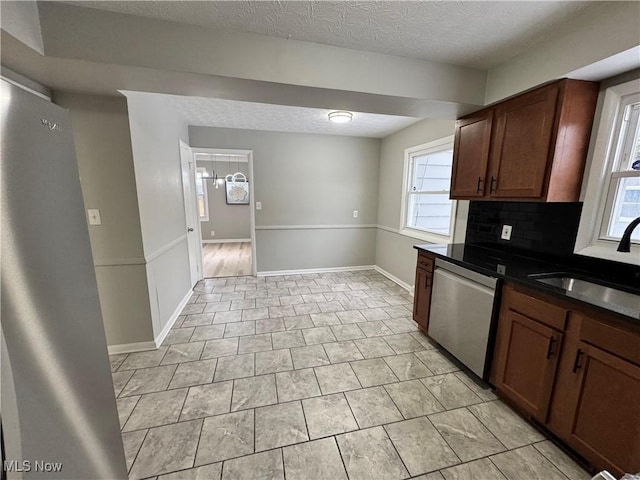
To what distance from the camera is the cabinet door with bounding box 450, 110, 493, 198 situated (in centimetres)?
220

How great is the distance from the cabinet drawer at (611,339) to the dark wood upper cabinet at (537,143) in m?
0.88

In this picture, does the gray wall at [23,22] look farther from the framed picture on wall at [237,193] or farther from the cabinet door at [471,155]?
the framed picture on wall at [237,193]

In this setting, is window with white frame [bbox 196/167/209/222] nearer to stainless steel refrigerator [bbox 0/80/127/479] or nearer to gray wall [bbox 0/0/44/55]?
gray wall [bbox 0/0/44/55]

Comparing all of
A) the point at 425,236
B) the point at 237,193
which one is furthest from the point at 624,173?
the point at 237,193

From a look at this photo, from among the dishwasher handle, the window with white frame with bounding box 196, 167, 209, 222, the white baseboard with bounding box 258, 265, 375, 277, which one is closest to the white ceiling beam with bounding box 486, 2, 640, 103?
the dishwasher handle

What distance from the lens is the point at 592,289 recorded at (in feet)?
5.77

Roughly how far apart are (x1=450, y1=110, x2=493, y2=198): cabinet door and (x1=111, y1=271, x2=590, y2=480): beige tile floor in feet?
5.11

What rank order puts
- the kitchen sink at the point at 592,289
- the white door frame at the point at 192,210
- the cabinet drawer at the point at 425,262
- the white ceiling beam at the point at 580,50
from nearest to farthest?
the white ceiling beam at the point at 580,50, the kitchen sink at the point at 592,289, the cabinet drawer at the point at 425,262, the white door frame at the point at 192,210

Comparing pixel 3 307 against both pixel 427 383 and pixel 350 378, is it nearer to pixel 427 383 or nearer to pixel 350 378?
pixel 350 378

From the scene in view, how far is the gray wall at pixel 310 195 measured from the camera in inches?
170

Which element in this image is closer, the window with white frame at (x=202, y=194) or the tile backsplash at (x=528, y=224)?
the tile backsplash at (x=528, y=224)

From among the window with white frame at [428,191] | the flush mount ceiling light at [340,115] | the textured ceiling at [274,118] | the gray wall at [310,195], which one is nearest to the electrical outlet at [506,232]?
the window with white frame at [428,191]

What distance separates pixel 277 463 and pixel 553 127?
267 cm

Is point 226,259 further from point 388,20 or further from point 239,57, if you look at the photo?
point 388,20
